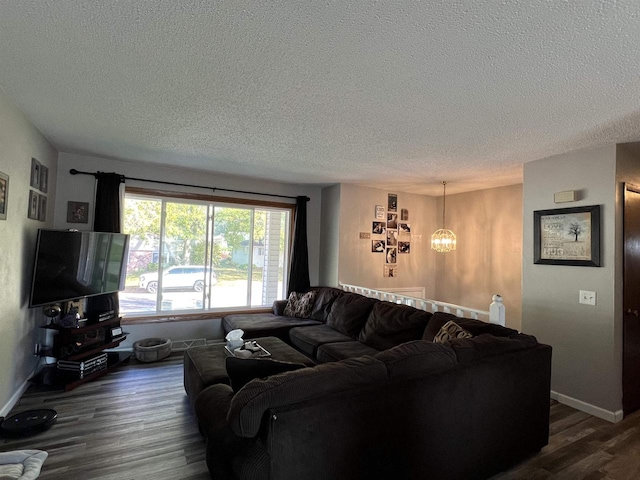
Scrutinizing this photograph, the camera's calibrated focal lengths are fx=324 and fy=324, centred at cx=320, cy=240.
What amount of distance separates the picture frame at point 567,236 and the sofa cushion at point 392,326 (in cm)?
142

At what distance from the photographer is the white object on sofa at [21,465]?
64.5 inches

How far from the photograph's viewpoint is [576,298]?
313 centimetres

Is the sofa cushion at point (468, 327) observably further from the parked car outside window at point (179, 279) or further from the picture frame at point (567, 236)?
the parked car outside window at point (179, 279)

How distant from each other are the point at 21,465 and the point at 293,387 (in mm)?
1613

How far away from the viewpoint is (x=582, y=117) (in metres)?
2.36

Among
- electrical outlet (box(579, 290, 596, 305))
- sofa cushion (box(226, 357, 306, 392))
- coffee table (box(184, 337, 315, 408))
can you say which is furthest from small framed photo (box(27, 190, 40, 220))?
electrical outlet (box(579, 290, 596, 305))

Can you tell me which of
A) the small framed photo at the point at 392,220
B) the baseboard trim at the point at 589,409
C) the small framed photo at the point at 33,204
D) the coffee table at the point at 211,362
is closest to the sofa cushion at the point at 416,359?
the coffee table at the point at 211,362

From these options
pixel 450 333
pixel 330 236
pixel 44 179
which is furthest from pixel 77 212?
pixel 450 333

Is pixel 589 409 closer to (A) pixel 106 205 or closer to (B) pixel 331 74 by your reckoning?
(B) pixel 331 74

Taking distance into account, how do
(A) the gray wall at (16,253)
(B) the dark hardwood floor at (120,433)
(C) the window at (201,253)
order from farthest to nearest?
1. (C) the window at (201,253)
2. (A) the gray wall at (16,253)
3. (B) the dark hardwood floor at (120,433)

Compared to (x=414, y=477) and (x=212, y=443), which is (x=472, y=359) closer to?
(x=414, y=477)

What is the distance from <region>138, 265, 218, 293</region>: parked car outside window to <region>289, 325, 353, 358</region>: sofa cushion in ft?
5.37

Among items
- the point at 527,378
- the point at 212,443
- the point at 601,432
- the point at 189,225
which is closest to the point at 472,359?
the point at 527,378

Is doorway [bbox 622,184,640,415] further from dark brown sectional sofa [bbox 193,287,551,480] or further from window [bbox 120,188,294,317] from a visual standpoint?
window [bbox 120,188,294,317]
